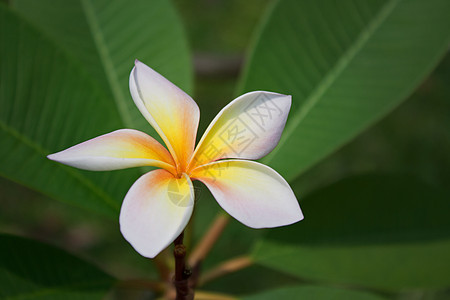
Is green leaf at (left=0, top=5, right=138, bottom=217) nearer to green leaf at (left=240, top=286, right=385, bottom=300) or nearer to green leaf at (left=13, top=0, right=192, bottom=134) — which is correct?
green leaf at (left=13, top=0, right=192, bottom=134)

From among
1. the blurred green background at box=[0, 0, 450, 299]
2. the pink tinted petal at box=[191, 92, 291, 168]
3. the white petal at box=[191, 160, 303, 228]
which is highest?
the pink tinted petal at box=[191, 92, 291, 168]

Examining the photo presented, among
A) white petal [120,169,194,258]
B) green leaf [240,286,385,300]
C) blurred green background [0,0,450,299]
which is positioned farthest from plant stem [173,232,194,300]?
blurred green background [0,0,450,299]

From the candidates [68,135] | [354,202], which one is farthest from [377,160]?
[68,135]

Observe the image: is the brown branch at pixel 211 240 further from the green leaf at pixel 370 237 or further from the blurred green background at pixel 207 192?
the blurred green background at pixel 207 192

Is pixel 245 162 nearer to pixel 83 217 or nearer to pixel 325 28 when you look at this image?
pixel 325 28

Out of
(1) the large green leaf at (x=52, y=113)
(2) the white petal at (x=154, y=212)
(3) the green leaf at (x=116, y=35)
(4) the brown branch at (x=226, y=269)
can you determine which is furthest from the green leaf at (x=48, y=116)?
(2) the white petal at (x=154, y=212)

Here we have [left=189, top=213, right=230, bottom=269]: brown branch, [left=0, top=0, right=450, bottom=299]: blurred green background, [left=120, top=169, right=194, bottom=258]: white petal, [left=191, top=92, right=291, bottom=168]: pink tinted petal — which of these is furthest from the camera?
[left=0, top=0, right=450, bottom=299]: blurred green background

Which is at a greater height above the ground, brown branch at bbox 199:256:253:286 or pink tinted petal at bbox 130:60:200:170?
pink tinted petal at bbox 130:60:200:170
